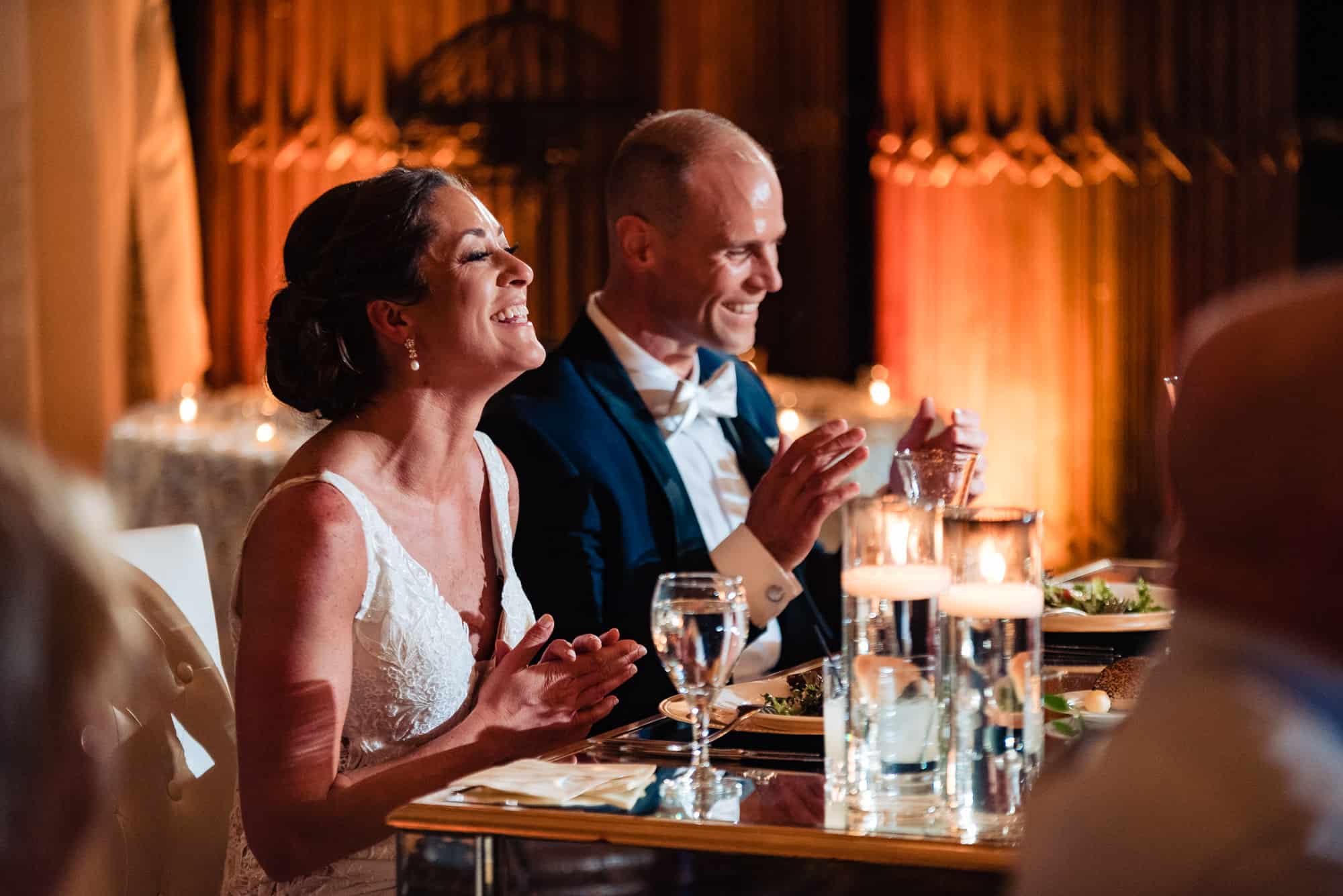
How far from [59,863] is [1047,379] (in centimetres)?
633

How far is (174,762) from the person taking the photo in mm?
1949

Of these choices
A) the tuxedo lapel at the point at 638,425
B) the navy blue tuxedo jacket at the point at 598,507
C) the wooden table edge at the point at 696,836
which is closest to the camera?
the wooden table edge at the point at 696,836

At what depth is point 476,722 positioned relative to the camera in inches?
69.5

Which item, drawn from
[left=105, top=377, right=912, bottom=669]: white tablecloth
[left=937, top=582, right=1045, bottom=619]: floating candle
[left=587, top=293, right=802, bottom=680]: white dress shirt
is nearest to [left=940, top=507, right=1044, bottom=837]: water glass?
[left=937, top=582, right=1045, bottom=619]: floating candle

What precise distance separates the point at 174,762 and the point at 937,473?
108 centimetres

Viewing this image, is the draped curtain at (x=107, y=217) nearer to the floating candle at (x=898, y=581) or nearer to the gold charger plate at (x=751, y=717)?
the gold charger plate at (x=751, y=717)

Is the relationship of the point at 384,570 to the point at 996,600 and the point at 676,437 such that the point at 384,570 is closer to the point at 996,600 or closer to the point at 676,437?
the point at 996,600

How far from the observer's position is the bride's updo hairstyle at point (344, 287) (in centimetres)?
206

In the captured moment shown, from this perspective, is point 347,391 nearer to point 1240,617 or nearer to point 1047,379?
point 1240,617

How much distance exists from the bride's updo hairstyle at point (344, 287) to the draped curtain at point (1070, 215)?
4.65m

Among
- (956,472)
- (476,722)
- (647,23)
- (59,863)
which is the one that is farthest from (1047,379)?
(59,863)

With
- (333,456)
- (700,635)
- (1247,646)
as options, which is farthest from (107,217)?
(1247,646)

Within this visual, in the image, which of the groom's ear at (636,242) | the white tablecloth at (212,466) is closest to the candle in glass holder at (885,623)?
the groom's ear at (636,242)

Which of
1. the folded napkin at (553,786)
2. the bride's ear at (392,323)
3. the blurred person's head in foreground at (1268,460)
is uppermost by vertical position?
the blurred person's head in foreground at (1268,460)
